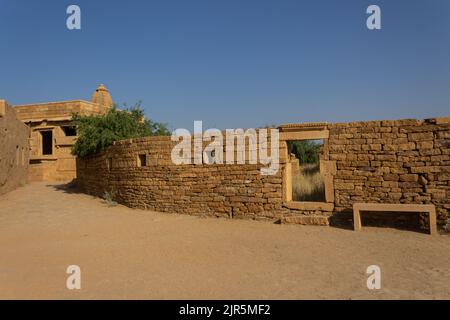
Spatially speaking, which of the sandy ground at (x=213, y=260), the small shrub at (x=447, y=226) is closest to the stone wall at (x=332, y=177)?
the small shrub at (x=447, y=226)

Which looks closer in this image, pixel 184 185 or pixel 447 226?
pixel 447 226

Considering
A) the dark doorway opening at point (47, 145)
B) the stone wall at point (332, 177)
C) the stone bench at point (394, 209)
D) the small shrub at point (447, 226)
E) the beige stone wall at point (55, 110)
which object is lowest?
the small shrub at point (447, 226)

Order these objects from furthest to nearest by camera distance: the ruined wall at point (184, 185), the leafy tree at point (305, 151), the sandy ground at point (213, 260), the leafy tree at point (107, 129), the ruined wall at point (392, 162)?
the leafy tree at point (305, 151)
the leafy tree at point (107, 129)
the ruined wall at point (184, 185)
the ruined wall at point (392, 162)
the sandy ground at point (213, 260)

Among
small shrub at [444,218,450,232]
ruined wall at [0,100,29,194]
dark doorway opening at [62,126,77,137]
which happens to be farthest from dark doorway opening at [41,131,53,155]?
small shrub at [444,218,450,232]

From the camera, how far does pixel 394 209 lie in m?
7.57

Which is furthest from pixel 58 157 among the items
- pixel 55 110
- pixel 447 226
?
pixel 447 226

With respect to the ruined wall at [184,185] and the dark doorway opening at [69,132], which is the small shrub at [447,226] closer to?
the ruined wall at [184,185]

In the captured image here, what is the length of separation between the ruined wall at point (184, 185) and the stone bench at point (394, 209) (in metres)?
1.93

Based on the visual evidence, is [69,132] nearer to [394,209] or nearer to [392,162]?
[392,162]

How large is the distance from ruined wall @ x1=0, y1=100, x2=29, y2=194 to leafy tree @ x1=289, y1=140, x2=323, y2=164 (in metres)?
14.6

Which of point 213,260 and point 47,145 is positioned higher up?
point 47,145

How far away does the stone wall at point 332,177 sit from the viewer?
774 centimetres

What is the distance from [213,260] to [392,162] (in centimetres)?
477
